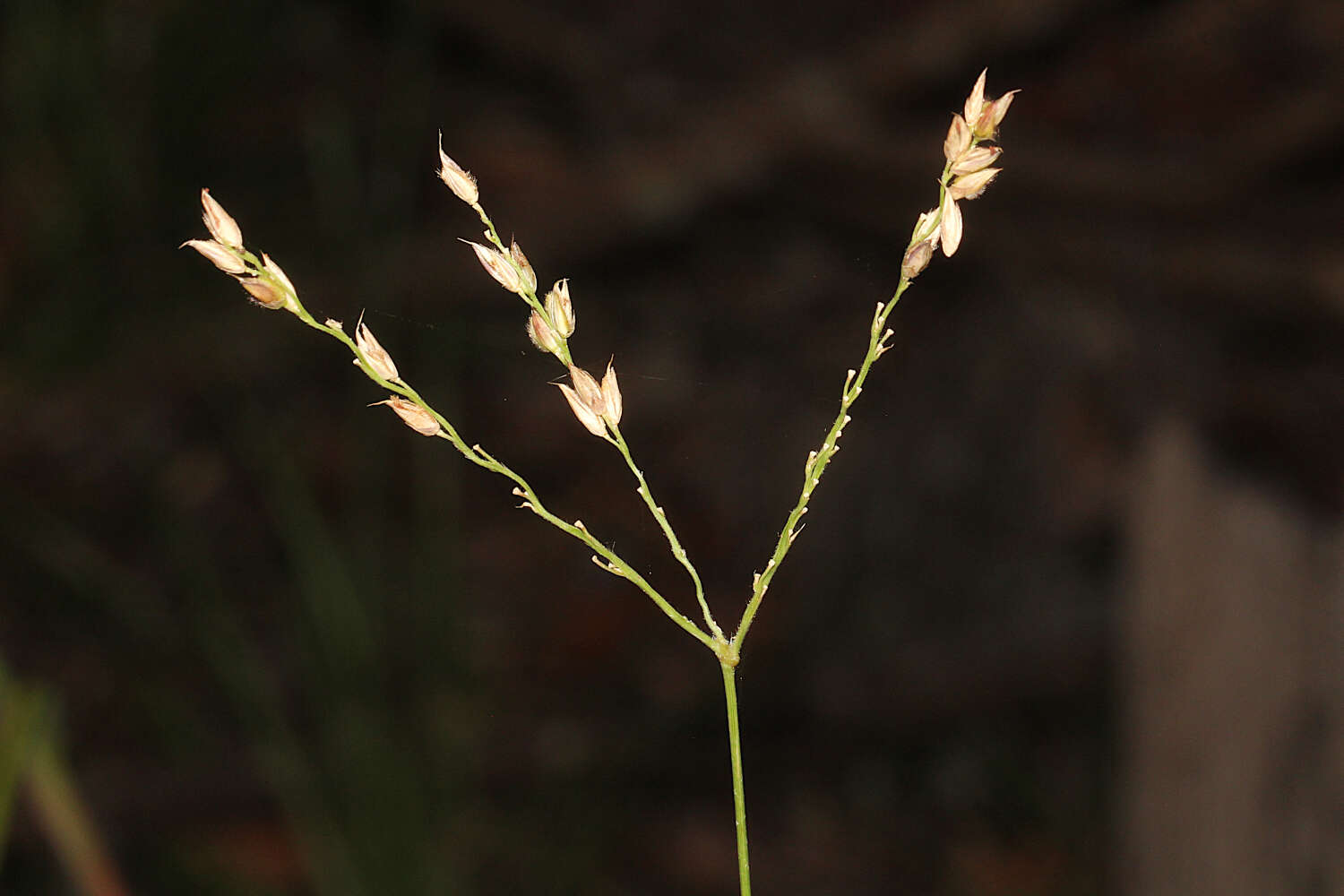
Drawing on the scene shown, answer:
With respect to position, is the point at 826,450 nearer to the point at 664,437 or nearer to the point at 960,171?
the point at 960,171

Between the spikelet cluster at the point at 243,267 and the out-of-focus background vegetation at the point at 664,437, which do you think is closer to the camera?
the spikelet cluster at the point at 243,267

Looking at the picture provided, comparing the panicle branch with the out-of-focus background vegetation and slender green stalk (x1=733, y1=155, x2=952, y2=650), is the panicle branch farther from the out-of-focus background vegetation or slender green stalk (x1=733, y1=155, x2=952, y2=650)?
the out-of-focus background vegetation

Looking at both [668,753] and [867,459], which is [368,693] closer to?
[668,753]

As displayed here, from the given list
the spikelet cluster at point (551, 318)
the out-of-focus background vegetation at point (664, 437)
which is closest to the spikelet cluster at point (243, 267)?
the spikelet cluster at point (551, 318)

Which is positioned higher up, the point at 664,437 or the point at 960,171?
the point at 664,437

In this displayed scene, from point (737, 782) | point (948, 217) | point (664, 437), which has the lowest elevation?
point (737, 782)

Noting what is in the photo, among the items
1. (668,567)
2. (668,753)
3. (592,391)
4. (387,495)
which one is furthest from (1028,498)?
(592,391)

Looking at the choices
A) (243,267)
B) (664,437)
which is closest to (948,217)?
(243,267)

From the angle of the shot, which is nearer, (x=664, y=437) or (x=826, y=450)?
(x=826, y=450)

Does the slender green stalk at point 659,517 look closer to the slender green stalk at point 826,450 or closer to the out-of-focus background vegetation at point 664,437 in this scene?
the slender green stalk at point 826,450
